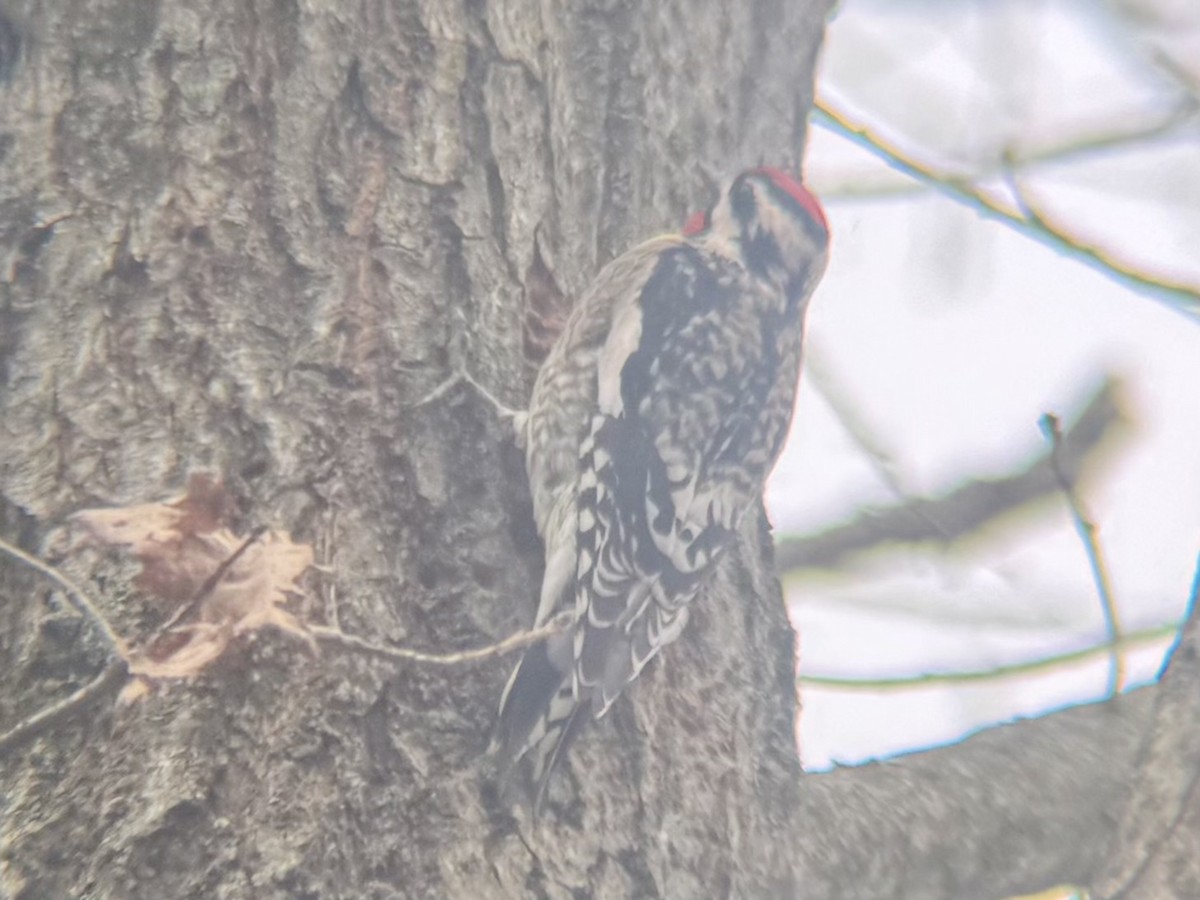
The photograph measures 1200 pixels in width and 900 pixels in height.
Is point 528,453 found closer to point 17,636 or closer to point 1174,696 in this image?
point 17,636

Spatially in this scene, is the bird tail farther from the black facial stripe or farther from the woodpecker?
the black facial stripe

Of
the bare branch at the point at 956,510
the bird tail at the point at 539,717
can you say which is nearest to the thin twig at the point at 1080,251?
the bare branch at the point at 956,510

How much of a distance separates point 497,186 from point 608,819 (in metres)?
1.04

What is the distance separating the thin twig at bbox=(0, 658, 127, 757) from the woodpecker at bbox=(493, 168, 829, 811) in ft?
1.69

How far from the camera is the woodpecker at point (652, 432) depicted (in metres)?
2.08

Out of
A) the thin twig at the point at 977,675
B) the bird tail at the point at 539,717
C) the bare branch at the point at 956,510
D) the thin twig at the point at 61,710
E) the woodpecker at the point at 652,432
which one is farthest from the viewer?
the thin twig at the point at 977,675

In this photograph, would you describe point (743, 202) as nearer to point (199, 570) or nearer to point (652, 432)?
point (652, 432)

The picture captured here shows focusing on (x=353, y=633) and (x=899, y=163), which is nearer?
(x=353, y=633)

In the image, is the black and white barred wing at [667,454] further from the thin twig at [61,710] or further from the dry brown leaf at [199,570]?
the thin twig at [61,710]

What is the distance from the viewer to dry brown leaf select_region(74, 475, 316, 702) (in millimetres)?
1650

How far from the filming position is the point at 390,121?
6.93ft

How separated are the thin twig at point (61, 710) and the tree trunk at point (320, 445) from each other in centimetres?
3

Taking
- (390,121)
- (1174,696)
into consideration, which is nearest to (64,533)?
(390,121)

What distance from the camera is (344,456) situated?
1898 mm
